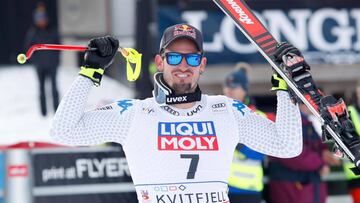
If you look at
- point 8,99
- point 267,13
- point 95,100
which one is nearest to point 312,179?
point 267,13

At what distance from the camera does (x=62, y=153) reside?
7.57 meters

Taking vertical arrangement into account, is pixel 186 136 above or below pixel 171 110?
below

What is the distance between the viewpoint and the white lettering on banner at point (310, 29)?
45.9ft

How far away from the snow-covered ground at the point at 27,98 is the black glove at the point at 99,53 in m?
8.35

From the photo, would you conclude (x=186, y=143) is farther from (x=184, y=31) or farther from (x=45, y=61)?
(x=45, y=61)

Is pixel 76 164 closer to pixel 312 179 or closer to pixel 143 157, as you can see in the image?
pixel 312 179

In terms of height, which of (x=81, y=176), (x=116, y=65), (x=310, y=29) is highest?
(x=310, y=29)

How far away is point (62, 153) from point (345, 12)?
25.1ft

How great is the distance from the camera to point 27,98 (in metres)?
16.3

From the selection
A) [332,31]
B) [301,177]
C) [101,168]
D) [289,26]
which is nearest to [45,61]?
[289,26]

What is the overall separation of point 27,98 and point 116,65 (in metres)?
2.18

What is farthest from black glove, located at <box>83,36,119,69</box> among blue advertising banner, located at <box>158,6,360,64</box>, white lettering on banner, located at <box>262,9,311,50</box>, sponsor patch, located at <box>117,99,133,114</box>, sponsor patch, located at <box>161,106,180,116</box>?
white lettering on banner, located at <box>262,9,311,50</box>

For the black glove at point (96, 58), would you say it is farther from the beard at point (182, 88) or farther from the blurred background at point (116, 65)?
the blurred background at point (116, 65)

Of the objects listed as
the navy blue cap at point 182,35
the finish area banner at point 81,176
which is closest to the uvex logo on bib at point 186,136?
the navy blue cap at point 182,35
